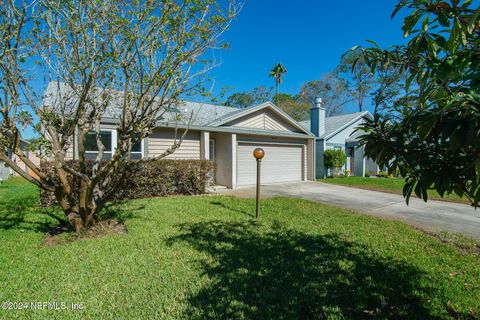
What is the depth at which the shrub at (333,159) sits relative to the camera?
17370 millimetres

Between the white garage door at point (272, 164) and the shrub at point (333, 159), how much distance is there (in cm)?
300

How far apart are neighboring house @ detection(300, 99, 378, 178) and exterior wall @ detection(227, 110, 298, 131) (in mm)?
4412

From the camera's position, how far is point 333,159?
17.3 m

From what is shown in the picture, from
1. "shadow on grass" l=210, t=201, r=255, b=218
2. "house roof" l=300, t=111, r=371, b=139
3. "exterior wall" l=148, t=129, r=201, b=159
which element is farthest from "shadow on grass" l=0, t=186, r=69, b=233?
"house roof" l=300, t=111, r=371, b=139

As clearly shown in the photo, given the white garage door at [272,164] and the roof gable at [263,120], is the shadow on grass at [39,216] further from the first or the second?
the white garage door at [272,164]

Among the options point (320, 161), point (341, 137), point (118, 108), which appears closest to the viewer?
point (118, 108)

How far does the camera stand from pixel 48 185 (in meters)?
4.61

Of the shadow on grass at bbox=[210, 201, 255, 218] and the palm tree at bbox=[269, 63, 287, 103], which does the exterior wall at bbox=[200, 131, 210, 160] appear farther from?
the palm tree at bbox=[269, 63, 287, 103]

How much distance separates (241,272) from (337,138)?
686 inches

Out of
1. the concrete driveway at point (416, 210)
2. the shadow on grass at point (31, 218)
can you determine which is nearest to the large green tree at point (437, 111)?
the concrete driveway at point (416, 210)

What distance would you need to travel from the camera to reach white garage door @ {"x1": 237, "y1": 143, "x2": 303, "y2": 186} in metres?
12.8

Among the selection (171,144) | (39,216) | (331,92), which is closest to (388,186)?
(171,144)

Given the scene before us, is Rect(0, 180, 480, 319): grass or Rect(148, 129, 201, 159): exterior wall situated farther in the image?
Rect(148, 129, 201, 159): exterior wall

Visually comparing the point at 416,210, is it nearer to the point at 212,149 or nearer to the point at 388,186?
the point at 388,186
